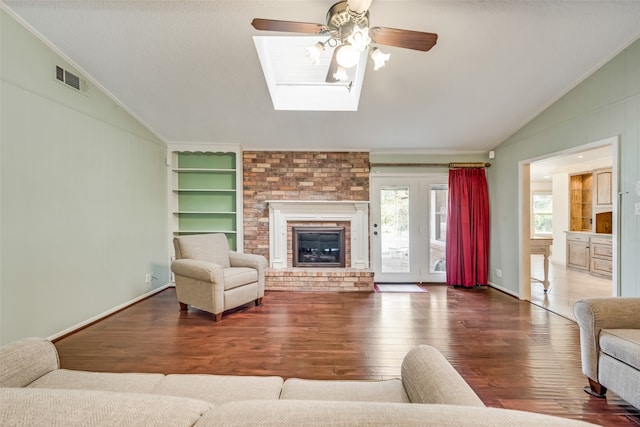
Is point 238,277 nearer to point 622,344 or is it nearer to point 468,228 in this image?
point 622,344

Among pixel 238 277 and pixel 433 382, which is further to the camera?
pixel 238 277

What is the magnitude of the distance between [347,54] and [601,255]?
6.27 m

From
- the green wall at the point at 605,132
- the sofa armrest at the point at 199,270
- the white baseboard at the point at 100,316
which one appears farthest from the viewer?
the sofa armrest at the point at 199,270

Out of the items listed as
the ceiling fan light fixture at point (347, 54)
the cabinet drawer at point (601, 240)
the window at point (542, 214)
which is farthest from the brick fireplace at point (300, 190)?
the window at point (542, 214)

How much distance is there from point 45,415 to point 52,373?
97cm

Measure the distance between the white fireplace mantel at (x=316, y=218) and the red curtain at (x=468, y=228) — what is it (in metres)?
1.34

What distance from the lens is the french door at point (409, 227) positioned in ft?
14.9

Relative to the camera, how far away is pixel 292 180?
449 cm

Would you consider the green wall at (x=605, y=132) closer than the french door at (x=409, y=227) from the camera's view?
Yes

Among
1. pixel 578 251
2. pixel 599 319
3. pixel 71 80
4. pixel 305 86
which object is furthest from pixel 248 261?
pixel 578 251

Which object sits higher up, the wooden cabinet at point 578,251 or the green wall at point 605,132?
the green wall at point 605,132

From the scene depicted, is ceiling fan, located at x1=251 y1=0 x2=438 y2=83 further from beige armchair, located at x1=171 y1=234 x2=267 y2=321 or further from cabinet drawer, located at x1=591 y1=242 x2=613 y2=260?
cabinet drawer, located at x1=591 y1=242 x2=613 y2=260

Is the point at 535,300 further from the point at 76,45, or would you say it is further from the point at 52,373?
the point at 76,45

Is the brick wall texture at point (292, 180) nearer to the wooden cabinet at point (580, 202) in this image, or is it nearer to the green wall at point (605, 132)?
the green wall at point (605, 132)
